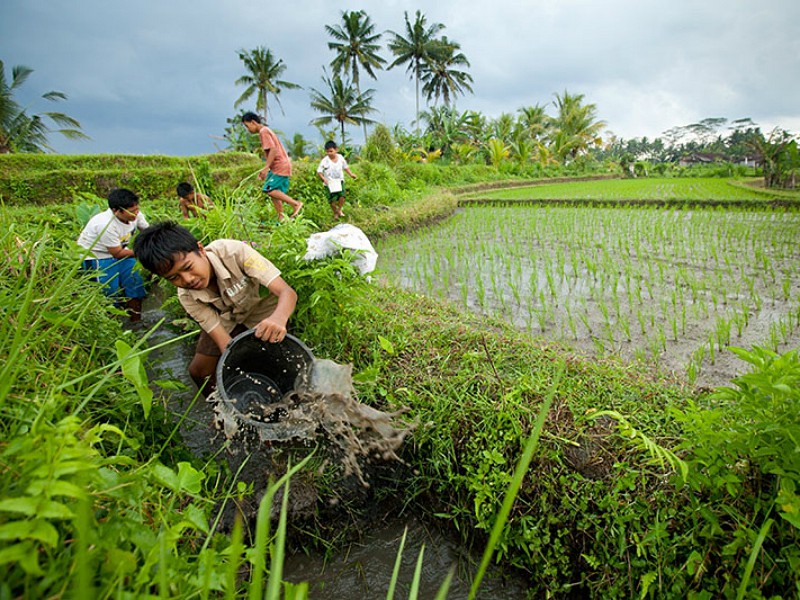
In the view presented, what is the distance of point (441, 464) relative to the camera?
1.85m

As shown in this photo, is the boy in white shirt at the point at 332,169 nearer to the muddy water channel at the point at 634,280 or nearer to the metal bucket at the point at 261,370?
the muddy water channel at the point at 634,280

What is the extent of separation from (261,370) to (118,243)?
1996mm

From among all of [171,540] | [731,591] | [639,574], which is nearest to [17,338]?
[171,540]

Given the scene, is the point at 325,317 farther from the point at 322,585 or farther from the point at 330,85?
the point at 330,85

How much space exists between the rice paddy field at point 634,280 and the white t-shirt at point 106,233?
7.67ft

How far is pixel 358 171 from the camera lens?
36.1ft

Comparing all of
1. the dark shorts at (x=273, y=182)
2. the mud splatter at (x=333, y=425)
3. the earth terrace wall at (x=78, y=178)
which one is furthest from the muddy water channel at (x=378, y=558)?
the earth terrace wall at (x=78, y=178)

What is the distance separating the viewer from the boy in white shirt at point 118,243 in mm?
3121

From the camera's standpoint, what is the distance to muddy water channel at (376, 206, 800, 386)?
287cm

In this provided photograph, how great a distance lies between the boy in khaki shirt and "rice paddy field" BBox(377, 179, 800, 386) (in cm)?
191

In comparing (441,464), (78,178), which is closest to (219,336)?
(441,464)

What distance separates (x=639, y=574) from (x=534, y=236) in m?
5.60

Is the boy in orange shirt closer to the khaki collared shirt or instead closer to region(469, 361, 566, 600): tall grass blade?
the khaki collared shirt

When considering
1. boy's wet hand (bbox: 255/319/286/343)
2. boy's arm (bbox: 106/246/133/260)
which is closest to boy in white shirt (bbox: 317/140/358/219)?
boy's arm (bbox: 106/246/133/260)
